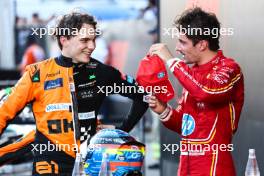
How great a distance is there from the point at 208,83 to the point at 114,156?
72cm

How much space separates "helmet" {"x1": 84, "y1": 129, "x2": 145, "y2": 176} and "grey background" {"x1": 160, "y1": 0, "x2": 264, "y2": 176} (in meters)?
1.48

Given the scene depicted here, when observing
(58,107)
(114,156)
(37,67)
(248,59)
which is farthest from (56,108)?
(248,59)

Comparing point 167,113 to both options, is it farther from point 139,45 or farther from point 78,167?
point 139,45

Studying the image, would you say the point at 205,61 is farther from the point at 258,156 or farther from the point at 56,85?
the point at 258,156

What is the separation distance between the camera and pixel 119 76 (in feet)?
16.3

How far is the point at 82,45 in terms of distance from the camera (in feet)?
15.5

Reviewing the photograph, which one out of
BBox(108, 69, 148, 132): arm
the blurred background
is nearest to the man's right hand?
BBox(108, 69, 148, 132): arm

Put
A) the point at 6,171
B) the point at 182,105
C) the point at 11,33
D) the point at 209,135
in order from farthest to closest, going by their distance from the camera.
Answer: the point at 11,33 < the point at 6,171 < the point at 182,105 < the point at 209,135

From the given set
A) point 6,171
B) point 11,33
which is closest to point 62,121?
point 6,171

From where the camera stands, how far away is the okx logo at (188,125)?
4540mm

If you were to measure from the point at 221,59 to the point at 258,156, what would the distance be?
144cm

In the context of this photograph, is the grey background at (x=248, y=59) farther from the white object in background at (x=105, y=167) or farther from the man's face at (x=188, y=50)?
the white object in background at (x=105, y=167)

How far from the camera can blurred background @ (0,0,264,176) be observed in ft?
18.8

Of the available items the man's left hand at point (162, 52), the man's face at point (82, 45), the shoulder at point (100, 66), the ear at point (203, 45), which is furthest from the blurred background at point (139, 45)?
the ear at point (203, 45)
